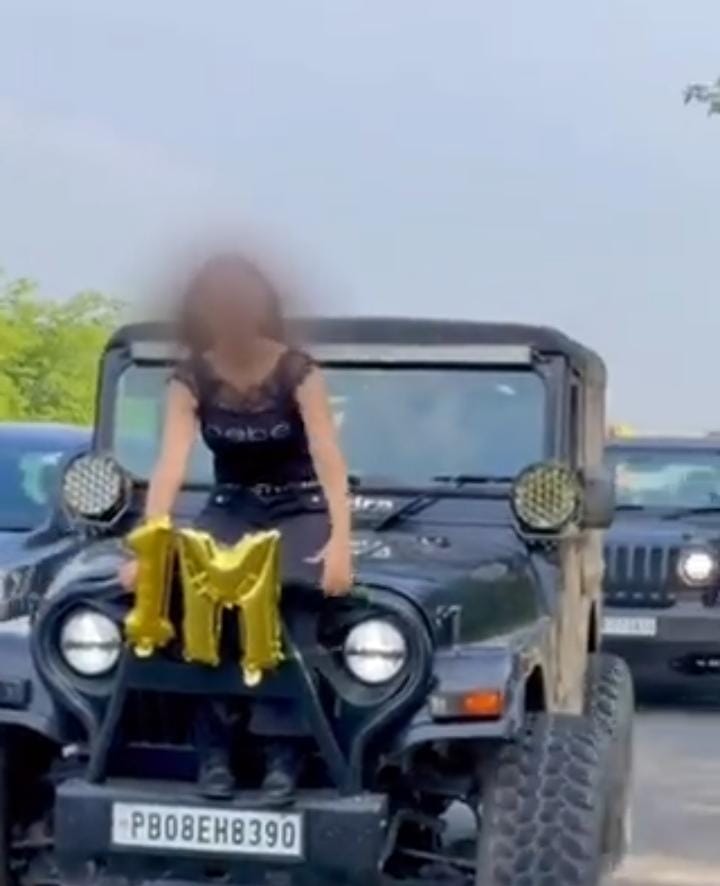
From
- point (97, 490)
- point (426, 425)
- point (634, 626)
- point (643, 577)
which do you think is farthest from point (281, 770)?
point (643, 577)

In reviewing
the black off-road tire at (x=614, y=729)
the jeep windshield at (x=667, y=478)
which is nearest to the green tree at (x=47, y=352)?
the jeep windshield at (x=667, y=478)

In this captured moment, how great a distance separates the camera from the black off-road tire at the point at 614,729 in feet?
22.9

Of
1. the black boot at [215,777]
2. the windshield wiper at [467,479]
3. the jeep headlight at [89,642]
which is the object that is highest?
the windshield wiper at [467,479]

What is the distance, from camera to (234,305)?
633 cm

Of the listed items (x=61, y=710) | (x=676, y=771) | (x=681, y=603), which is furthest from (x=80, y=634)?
(x=681, y=603)

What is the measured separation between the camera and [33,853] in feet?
21.5

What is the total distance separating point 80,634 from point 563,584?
1778mm

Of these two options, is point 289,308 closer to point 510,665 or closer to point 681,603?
point 510,665

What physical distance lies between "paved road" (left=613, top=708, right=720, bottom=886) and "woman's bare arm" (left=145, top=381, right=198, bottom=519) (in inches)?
103

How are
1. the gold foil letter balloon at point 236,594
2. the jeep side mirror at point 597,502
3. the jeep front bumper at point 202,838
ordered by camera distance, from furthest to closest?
1. the jeep side mirror at point 597,502
2. the jeep front bumper at point 202,838
3. the gold foil letter balloon at point 236,594

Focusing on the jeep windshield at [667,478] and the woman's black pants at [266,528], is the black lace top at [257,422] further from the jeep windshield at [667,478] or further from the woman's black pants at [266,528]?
the jeep windshield at [667,478]

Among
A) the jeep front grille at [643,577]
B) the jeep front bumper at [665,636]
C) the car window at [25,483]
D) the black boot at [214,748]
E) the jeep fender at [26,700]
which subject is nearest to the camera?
the black boot at [214,748]

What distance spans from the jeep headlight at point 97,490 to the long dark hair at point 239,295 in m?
0.92

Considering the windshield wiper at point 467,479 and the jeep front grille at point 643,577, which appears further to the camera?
the jeep front grille at point 643,577
